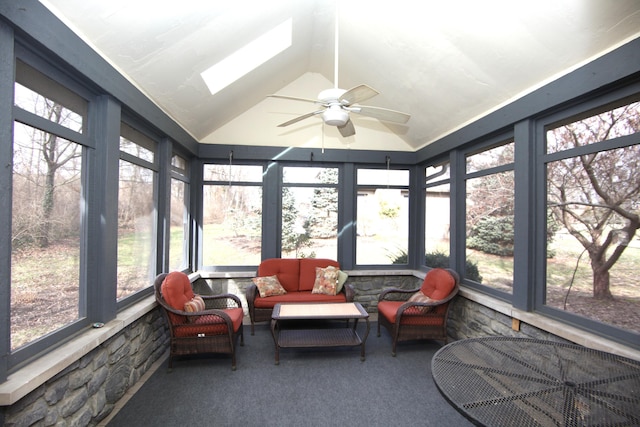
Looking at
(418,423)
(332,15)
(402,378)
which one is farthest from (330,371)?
(332,15)

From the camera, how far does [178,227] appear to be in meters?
4.08

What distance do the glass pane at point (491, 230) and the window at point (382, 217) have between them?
133cm

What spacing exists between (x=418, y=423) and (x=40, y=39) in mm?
3563

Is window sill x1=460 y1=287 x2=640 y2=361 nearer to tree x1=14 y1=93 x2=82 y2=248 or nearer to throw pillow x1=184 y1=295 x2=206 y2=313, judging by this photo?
throw pillow x1=184 y1=295 x2=206 y2=313

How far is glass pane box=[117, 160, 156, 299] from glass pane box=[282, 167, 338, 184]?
6.83ft

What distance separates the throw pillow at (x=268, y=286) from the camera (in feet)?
13.3

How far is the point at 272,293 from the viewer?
4070 mm

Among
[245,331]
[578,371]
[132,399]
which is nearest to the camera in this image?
[578,371]

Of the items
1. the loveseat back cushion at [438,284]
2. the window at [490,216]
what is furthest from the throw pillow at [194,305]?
the window at [490,216]

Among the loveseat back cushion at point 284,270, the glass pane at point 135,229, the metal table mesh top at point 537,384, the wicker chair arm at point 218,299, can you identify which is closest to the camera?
the metal table mesh top at point 537,384

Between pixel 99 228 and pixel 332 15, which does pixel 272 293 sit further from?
pixel 332 15

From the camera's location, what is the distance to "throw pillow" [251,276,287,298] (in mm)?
4047

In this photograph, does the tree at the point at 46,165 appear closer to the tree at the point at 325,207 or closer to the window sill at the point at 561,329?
the tree at the point at 325,207

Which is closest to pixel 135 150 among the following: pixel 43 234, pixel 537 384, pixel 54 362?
pixel 43 234
